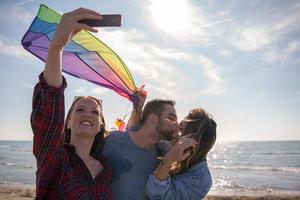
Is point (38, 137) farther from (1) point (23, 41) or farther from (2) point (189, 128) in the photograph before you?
(1) point (23, 41)

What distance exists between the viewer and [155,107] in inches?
148

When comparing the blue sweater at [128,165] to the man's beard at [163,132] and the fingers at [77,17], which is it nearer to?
the man's beard at [163,132]

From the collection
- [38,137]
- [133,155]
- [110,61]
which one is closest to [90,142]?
[133,155]

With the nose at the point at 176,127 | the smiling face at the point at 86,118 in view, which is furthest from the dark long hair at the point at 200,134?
the smiling face at the point at 86,118

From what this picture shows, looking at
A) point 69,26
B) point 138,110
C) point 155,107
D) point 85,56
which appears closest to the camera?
point 69,26

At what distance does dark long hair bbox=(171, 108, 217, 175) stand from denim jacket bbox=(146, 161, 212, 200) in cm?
6

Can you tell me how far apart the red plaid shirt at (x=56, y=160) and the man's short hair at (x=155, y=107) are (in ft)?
3.29

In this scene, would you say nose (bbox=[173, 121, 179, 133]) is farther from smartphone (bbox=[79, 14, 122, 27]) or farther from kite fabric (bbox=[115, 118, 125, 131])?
smartphone (bbox=[79, 14, 122, 27])

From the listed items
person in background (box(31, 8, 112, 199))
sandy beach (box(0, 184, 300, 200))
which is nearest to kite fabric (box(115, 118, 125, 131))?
person in background (box(31, 8, 112, 199))

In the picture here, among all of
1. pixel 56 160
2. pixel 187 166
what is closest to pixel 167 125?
pixel 187 166

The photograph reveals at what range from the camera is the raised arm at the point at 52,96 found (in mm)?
1947

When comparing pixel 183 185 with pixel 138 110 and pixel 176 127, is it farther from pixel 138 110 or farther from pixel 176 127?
pixel 138 110

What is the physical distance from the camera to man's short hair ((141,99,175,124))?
12.2 feet

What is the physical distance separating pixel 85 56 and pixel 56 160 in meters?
1.95
